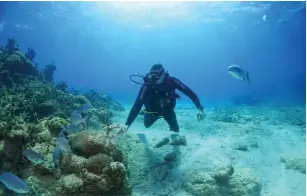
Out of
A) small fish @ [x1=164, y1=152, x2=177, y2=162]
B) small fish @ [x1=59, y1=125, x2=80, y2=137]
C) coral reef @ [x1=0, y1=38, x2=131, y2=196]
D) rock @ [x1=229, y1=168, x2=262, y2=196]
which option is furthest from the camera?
small fish @ [x1=164, y1=152, x2=177, y2=162]

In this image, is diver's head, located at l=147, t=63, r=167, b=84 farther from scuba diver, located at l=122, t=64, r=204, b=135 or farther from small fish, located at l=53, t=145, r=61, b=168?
small fish, located at l=53, t=145, r=61, b=168

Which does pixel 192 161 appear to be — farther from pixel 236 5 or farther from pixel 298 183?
pixel 236 5

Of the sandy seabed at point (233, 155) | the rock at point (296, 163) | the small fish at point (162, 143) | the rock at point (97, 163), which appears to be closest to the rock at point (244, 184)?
the sandy seabed at point (233, 155)

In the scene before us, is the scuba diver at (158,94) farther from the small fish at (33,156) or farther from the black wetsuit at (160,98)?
the small fish at (33,156)

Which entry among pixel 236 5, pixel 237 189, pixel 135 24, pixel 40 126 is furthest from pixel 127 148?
pixel 135 24

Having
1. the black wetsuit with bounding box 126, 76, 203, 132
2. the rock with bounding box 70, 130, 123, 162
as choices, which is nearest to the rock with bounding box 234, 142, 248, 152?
the black wetsuit with bounding box 126, 76, 203, 132

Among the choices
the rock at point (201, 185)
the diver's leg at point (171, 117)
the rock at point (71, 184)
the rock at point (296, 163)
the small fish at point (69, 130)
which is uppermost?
the diver's leg at point (171, 117)

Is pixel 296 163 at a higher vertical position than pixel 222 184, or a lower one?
higher

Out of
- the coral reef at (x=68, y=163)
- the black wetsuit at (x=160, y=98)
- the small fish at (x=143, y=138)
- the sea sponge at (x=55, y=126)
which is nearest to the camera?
the coral reef at (x=68, y=163)

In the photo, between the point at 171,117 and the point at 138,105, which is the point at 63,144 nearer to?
the point at 138,105

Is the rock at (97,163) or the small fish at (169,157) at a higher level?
the small fish at (169,157)

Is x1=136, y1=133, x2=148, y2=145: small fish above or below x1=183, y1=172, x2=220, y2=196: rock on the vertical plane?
above

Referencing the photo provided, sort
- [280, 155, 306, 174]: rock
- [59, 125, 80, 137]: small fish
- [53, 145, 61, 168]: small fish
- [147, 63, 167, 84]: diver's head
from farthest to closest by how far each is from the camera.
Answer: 1. [147, 63, 167, 84]: diver's head
2. [280, 155, 306, 174]: rock
3. [59, 125, 80, 137]: small fish
4. [53, 145, 61, 168]: small fish

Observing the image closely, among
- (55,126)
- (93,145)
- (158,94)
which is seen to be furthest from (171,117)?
(93,145)
